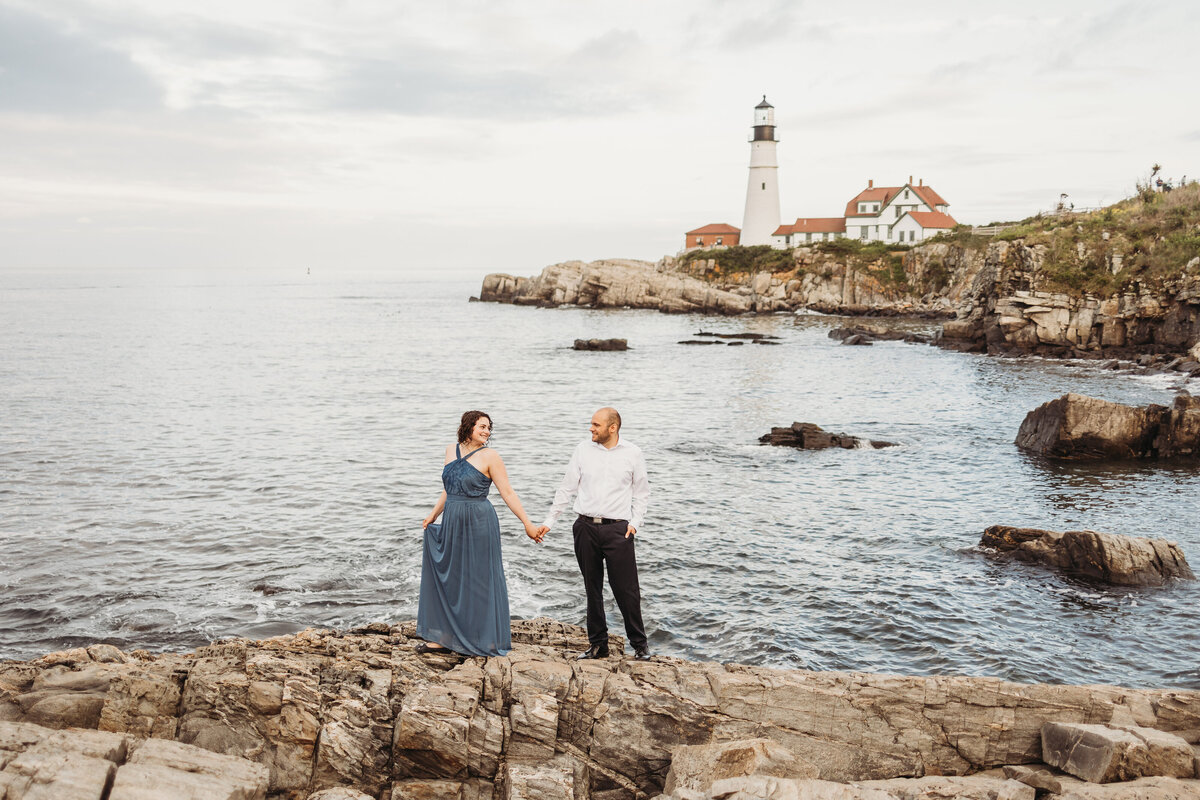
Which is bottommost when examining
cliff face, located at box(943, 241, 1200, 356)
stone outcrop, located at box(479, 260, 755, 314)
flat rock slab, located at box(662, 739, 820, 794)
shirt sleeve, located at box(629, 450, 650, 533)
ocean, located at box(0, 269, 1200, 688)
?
ocean, located at box(0, 269, 1200, 688)

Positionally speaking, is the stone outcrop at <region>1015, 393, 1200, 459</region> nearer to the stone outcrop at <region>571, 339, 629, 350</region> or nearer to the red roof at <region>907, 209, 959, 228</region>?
the stone outcrop at <region>571, 339, 629, 350</region>

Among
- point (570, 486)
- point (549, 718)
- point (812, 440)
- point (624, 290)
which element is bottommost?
point (812, 440)

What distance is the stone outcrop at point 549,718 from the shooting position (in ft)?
23.4

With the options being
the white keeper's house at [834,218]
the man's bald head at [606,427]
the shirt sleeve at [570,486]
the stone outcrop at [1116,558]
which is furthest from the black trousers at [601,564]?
the white keeper's house at [834,218]

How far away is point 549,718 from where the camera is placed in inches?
291

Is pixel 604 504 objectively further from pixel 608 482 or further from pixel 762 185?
pixel 762 185

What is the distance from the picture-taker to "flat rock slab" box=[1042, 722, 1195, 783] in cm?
663

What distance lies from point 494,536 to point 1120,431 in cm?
2369

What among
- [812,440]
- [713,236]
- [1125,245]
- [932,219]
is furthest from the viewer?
[713,236]

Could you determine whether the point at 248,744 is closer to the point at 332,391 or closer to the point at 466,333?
the point at 332,391

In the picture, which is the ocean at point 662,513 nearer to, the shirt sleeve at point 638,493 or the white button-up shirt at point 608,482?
the shirt sleeve at point 638,493

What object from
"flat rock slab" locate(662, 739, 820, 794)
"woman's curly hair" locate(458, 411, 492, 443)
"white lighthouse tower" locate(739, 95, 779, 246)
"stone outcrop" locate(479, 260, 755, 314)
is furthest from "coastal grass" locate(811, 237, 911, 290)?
"flat rock slab" locate(662, 739, 820, 794)

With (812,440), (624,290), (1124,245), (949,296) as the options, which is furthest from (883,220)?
(812,440)

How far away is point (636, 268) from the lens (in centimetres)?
11719
